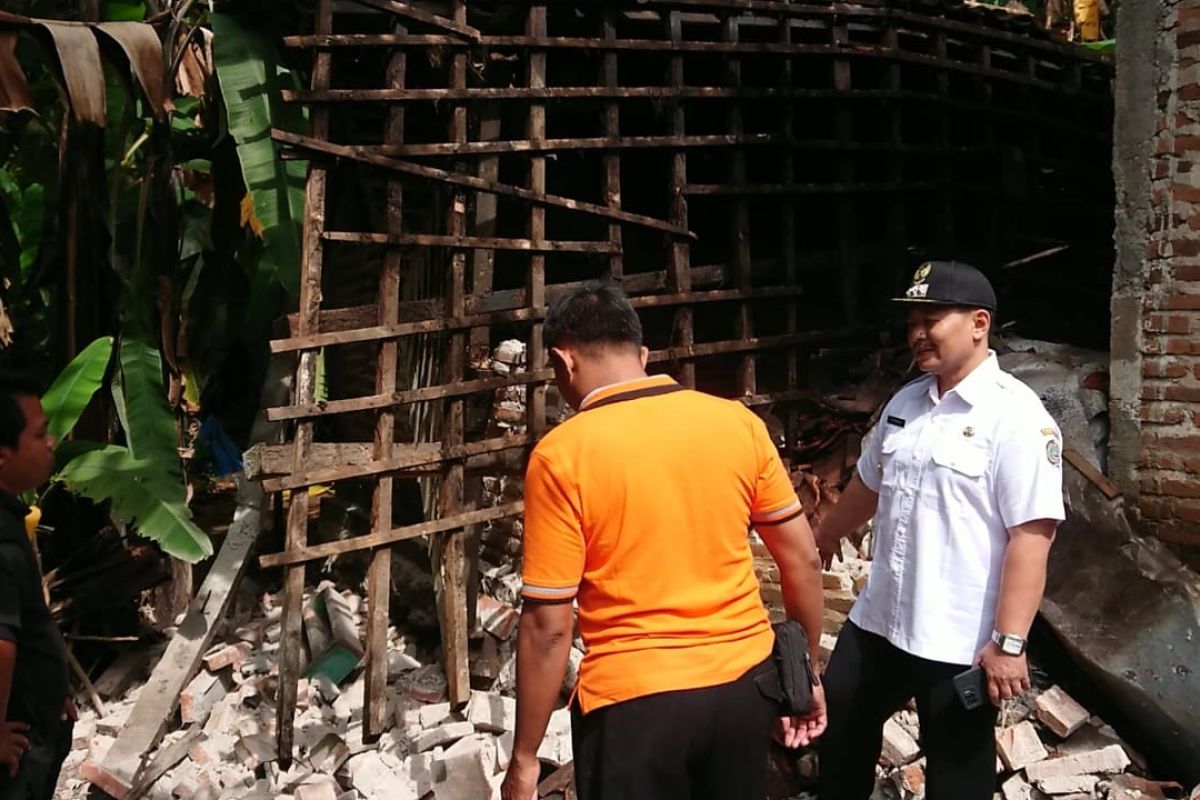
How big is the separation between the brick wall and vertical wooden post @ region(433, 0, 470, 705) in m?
2.78

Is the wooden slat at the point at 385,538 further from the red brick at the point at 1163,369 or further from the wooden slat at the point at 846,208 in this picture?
the red brick at the point at 1163,369

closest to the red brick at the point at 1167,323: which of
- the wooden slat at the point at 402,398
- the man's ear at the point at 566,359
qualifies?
the wooden slat at the point at 402,398

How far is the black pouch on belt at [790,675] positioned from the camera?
2.06 m

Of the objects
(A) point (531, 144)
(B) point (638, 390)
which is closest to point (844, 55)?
(A) point (531, 144)

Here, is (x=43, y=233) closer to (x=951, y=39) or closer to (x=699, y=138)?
(x=699, y=138)

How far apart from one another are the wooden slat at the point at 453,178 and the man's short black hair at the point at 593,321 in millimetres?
1983

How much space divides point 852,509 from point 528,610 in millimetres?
1297

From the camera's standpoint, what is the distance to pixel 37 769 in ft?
7.71

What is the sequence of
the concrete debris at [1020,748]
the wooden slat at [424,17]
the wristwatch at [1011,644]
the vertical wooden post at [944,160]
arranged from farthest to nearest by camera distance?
1. the vertical wooden post at [944,160]
2. the wooden slat at [424,17]
3. the concrete debris at [1020,748]
4. the wristwatch at [1011,644]

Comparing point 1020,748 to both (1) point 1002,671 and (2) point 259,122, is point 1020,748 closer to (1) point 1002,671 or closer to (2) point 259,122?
(1) point 1002,671

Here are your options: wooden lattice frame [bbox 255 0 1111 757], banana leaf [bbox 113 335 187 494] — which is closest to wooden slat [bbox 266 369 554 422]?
wooden lattice frame [bbox 255 0 1111 757]

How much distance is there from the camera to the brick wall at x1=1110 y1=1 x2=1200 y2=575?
3826mm

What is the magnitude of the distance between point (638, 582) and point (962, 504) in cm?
99

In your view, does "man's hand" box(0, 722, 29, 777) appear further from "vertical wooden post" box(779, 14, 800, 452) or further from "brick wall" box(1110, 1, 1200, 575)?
"brick wall" box(1110, 1, 1200, 575)
